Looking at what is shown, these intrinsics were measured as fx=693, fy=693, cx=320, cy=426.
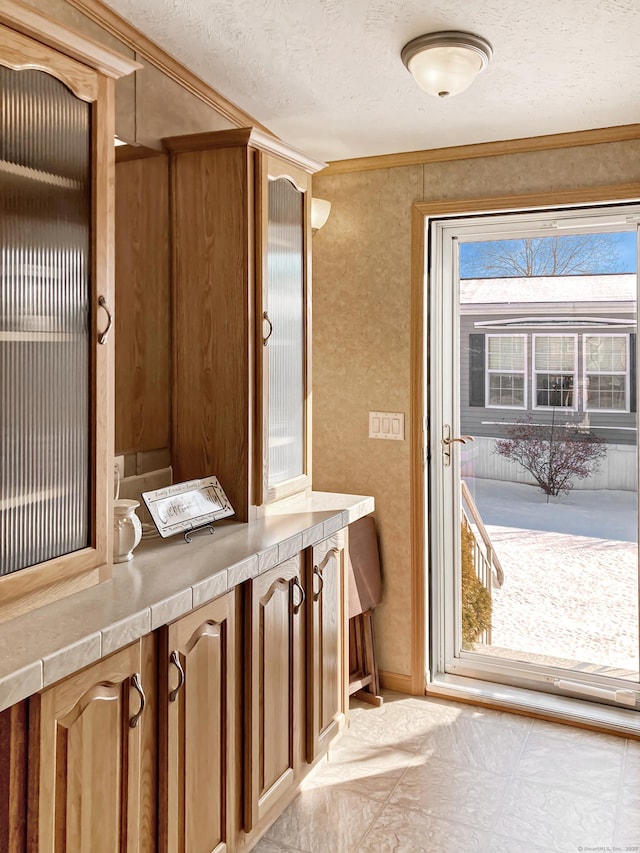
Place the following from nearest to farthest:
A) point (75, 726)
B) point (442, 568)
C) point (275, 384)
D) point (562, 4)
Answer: point (75, 726), point (562, 4), point (275, 384), point (442, 568)

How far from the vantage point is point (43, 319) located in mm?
1500

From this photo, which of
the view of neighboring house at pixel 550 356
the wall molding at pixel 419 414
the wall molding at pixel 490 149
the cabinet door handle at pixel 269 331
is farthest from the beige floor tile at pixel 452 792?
the wall molding at pixel 490 149

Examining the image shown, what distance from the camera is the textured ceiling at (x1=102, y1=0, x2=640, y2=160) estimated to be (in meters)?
1.90

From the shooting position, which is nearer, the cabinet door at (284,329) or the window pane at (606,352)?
the cabinet door at (284,329)

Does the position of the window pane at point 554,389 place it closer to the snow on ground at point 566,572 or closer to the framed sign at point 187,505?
the snow on ground at point 566,572

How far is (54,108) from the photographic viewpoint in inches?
59.3

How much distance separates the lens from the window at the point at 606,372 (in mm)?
2977

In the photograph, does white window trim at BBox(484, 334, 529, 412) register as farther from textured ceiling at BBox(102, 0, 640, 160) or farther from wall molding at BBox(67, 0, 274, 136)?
wall molding at BBox(67, 0, 274, 136)

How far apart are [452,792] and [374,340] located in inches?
75.2

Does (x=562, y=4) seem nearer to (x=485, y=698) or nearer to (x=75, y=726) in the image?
(x=75, y=726)

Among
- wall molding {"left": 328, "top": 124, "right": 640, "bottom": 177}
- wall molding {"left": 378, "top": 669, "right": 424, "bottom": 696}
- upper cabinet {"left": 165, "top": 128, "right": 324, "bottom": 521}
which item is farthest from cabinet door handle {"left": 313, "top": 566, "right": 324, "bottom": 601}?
wall molding {"left": 328, "top": 124, "right": 640, "bottom": 177}

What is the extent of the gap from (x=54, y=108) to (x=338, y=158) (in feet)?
6.48

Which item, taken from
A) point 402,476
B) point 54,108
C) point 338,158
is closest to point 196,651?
point 54,108

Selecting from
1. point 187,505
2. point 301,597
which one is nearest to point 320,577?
point 301,597
